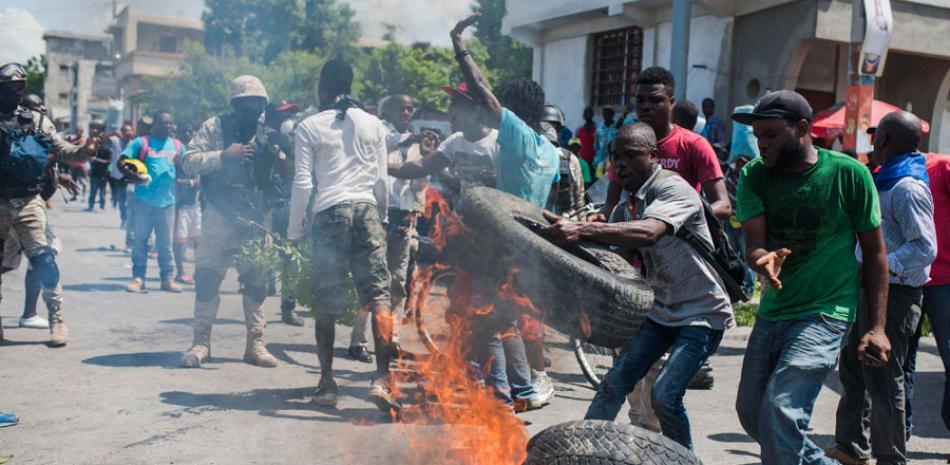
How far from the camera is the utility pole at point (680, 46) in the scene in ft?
36.9

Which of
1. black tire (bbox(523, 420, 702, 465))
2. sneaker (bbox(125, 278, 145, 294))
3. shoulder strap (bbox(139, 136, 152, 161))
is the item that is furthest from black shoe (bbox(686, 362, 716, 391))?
shoulder strap (bbox(139, 136, 152, 161))

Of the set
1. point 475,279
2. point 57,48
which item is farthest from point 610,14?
point 57,48

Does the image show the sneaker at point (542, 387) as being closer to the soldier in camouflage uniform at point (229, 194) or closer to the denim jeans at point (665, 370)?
the denim jeans at point (665, 370)

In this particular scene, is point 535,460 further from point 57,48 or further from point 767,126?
point 57,48

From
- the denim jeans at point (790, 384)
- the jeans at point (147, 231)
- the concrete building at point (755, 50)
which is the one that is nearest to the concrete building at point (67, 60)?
the concrete building at point (755, 50)

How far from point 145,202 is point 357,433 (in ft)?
22.0

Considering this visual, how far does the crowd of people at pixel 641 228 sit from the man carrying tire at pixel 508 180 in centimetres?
1

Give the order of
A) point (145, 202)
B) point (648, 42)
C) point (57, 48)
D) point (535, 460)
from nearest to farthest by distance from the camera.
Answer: point (535, 460) < point (145, 202) < point (648, 42) < point (57, 48)

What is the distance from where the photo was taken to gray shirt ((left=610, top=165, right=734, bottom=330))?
159 inches

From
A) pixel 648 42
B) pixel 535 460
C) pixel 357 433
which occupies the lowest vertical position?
pixel 357 433

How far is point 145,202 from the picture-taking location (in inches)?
424

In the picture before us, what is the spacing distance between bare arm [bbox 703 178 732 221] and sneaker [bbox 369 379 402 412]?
2271 mm

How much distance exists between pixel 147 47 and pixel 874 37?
42.6 m

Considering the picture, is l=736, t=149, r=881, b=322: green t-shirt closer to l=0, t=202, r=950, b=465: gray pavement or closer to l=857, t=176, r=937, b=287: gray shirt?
l=857, t=176, r=937, b=287: gray shirt
